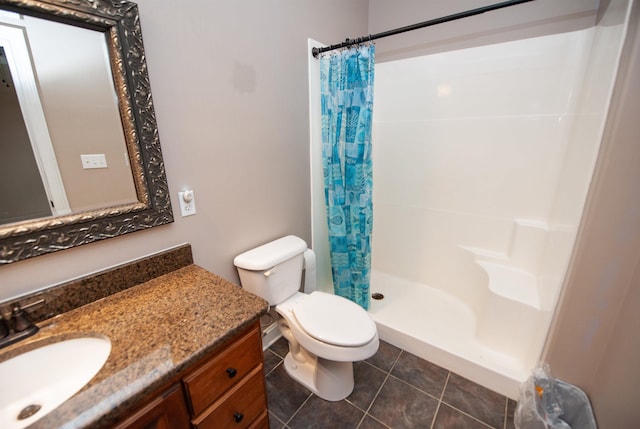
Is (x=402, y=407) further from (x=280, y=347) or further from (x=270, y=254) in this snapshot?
(x=270, y=254)

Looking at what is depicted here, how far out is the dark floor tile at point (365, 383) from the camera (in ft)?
4.68

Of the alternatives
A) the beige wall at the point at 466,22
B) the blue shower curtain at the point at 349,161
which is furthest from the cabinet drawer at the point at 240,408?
the beige wall at the point at 466,22

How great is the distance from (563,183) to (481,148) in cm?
50

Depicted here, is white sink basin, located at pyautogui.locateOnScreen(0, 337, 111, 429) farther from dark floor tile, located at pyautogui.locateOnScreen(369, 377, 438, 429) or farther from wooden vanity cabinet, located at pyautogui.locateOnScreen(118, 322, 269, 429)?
dark floor tile, located at pyautogui.locateOnScreen(369, 377, 438, 429)

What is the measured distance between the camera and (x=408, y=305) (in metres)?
2.08

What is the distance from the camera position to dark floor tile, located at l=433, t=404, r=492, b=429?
4.21 feet

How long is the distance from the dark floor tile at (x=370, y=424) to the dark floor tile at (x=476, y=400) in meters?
0.39

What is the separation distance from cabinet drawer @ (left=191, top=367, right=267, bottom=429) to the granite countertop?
24 cm

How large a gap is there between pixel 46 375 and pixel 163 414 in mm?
385

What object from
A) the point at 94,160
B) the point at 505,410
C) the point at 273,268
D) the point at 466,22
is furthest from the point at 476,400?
the point at 466,22

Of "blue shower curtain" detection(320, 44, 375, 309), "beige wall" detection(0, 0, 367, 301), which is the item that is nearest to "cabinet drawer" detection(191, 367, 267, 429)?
"beige wall" detection(0, 0, 367, 301)

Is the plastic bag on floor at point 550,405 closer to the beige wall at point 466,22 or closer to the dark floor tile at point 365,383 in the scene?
the dark floor tile at point 365,383

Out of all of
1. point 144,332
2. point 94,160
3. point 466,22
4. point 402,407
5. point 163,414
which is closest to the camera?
point 163,414

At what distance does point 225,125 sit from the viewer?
1.28 m
